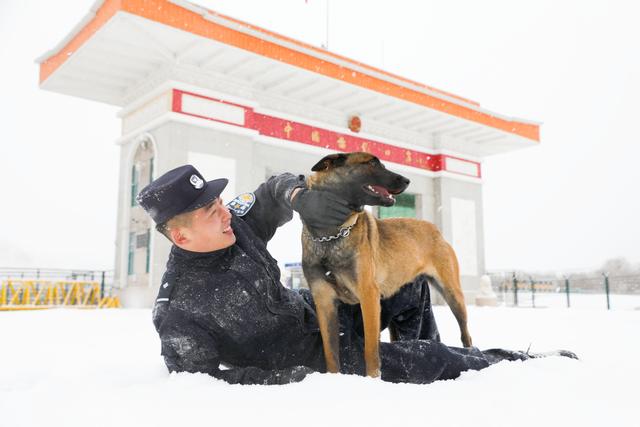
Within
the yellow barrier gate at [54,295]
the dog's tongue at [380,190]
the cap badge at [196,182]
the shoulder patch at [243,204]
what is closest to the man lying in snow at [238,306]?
the cap badge at [196,182]

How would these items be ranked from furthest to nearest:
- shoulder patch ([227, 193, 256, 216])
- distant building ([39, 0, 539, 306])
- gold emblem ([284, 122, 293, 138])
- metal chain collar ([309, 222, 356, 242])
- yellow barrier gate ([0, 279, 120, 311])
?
gold emblem ([284, 122, 293, 138])
yellow barrier gate ([0, 279, 120, 311])
distant building ([39, 0, 539, 306])
shoulder patch ([227, 193, 256, 216])
metal chain collar ([309, 222, 356, 242])

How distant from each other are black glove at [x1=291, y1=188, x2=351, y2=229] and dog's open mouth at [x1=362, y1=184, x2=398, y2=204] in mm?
149

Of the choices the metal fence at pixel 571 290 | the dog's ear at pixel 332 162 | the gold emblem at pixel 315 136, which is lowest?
the metal fence at pixel 571 290

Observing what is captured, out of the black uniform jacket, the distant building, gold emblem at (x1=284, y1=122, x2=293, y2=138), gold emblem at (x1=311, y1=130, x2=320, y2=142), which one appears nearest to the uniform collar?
the black uniform jacket

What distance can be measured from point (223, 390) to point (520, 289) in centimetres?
2076

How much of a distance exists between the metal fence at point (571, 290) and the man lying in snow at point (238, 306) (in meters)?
13.0

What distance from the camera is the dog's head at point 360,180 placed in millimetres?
2682

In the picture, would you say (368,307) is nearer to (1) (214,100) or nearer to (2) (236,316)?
(2) (236,316)

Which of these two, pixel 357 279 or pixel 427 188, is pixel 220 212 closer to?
pixel 357 279

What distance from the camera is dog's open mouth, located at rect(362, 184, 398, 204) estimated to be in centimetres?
264

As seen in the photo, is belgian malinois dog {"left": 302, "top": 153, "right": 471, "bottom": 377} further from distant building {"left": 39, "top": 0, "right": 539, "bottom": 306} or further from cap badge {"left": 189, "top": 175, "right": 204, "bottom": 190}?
distant building {"left": 39, "top": 0, "right": 539, "bottom": 306}

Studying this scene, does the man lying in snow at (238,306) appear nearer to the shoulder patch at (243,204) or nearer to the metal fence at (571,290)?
the shoulder patch at (243,204)

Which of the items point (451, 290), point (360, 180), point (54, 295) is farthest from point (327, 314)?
point (54, 295)

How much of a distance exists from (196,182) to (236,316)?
2.45 feet
